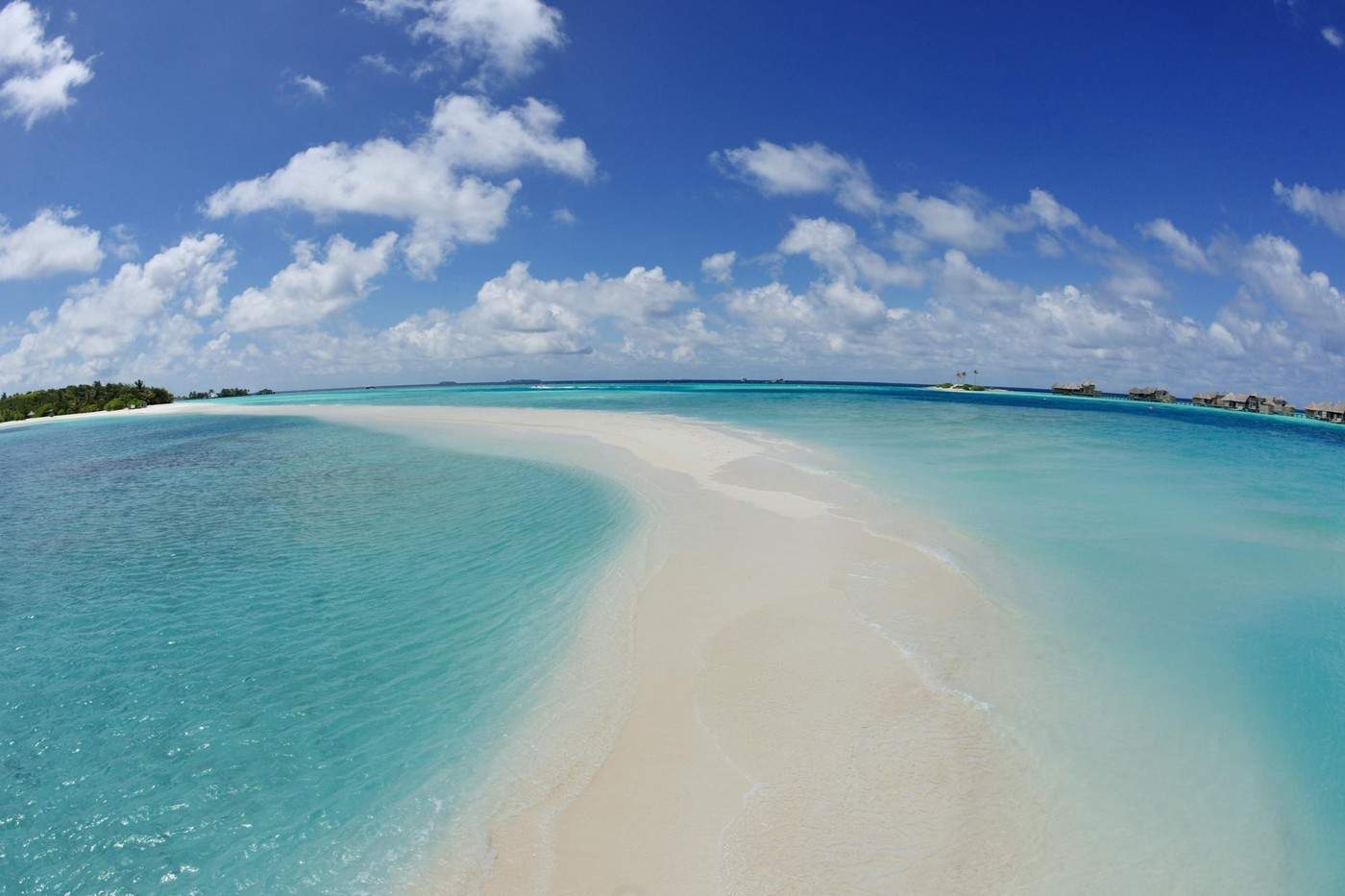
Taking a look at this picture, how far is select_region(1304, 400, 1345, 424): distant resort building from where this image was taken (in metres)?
71.5

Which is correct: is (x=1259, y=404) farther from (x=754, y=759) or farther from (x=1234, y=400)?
(x=754, y=759)

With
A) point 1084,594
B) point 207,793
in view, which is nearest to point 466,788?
point 207,793

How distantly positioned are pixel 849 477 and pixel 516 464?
12.8m

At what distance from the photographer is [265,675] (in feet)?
23.0

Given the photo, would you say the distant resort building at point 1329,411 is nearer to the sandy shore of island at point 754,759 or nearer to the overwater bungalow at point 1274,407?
the overwater bungalow at point 1274,407

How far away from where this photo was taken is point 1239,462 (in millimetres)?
27031

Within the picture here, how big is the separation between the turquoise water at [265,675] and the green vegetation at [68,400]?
79210 millimetres

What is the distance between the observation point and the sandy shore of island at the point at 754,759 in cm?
423

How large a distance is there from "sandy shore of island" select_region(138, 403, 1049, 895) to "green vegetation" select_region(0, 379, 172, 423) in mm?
97107

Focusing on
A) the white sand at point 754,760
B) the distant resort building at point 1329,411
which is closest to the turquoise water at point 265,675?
the white sand at point 754,760

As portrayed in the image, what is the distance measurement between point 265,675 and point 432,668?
6.75ft

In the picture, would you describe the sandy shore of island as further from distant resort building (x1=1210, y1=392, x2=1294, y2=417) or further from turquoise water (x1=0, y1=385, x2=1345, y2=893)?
distant resort building (x1=1210, y1=392, x2=1294, y2=417)

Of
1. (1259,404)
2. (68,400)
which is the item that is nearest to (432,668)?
(68,400)

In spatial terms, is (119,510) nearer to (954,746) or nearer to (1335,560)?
(954,746)
